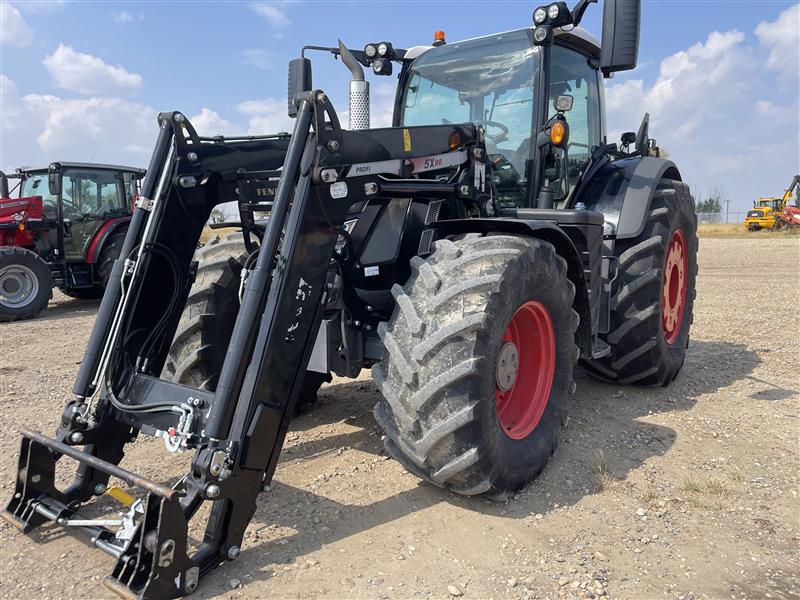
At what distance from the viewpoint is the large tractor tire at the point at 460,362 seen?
2861mm

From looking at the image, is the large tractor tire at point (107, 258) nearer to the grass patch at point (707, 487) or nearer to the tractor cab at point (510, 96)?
the tractor cab at point (510, 96)

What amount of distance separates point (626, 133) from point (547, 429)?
12.2ft

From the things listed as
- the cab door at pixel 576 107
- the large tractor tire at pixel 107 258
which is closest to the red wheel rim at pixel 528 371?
the cab door at pixel 576 107

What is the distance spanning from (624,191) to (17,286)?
9176mm

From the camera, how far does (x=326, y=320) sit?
11.0 ft

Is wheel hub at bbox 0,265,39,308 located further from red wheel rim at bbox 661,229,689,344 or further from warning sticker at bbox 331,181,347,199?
red wheel rim at bbox 661,229,689,344

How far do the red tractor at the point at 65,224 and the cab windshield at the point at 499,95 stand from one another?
7772 millimetres

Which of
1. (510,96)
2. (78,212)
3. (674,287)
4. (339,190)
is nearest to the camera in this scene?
(339,190)

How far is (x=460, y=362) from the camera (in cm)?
285

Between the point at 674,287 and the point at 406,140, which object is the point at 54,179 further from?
the point at 674,287

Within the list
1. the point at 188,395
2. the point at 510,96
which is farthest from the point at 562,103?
the point at 188,395

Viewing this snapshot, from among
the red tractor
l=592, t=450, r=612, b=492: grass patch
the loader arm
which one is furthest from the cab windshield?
the red tractor

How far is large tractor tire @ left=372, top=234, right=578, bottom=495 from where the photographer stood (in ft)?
9.39

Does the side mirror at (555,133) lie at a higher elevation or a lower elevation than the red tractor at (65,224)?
higher
